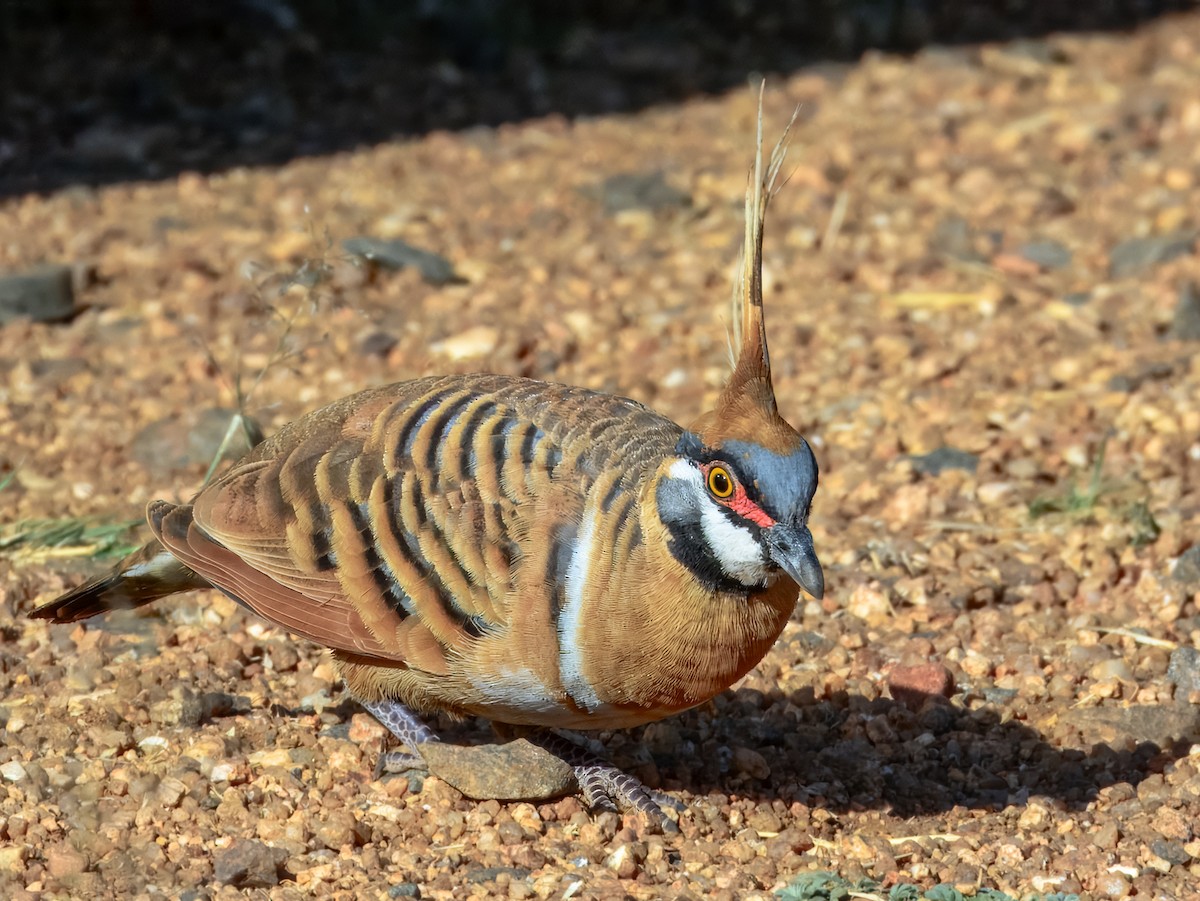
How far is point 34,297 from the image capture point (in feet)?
23.7

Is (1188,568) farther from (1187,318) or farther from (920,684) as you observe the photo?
(1187,318)

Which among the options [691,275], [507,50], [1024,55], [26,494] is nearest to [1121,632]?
[691,275]

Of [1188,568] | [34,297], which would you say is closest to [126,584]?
[34,297]

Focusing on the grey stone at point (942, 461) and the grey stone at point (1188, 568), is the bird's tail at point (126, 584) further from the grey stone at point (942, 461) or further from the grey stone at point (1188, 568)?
the grey stone at point (1188, 568)

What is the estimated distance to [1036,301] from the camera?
7387 millimetres

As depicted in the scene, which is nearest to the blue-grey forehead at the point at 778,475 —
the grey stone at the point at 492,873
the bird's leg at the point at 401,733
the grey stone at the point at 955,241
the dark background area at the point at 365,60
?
the grey stone at the point at 492,873

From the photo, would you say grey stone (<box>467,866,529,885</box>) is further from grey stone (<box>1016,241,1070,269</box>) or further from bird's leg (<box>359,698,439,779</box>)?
grey stone (<box>1016,241,1070,269</box>)

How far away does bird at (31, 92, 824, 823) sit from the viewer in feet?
13.2

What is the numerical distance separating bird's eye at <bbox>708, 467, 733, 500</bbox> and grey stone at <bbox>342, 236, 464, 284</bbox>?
3.78 m

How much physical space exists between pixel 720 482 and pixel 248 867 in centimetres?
149

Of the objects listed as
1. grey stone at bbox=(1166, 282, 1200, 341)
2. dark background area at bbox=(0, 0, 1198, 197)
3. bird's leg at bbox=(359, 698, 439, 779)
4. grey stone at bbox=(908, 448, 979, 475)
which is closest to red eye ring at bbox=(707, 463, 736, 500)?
bird's leg at bbox=(359, 698, 439, 779)

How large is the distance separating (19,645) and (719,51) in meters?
6.28

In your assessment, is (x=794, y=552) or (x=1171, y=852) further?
(x=1171, y=852)

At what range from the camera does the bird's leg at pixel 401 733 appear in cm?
460
